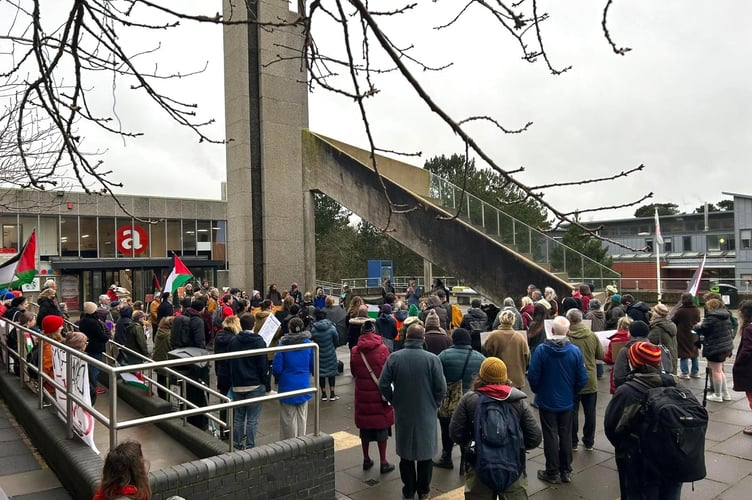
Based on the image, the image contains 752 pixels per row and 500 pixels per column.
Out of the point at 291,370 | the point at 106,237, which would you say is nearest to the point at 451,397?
the point at 291,370

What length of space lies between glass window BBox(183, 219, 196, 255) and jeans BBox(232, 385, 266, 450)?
2993cm

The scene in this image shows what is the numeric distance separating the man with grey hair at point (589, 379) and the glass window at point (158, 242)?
31170 millimetres

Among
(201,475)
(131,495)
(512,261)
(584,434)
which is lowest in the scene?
(584,434)

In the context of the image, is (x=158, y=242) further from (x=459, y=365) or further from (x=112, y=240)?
(x=459, y=365)

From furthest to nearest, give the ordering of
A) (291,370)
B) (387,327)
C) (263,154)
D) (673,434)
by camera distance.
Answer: (263,154), (387,327), (291,370), (673,434)

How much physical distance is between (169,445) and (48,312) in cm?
479

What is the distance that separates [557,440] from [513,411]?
2.00m

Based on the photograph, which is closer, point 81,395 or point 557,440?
point 81,395

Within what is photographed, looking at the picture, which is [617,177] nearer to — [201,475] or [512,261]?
[201,475]

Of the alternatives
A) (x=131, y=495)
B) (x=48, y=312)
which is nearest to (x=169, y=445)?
(x=131, y=495)

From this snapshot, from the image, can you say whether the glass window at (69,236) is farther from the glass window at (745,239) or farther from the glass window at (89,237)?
the glass window at (745,239)

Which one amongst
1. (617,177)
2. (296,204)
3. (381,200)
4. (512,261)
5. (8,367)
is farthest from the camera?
(296,204)

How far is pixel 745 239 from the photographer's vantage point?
4069cm

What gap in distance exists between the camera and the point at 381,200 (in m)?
17.5
